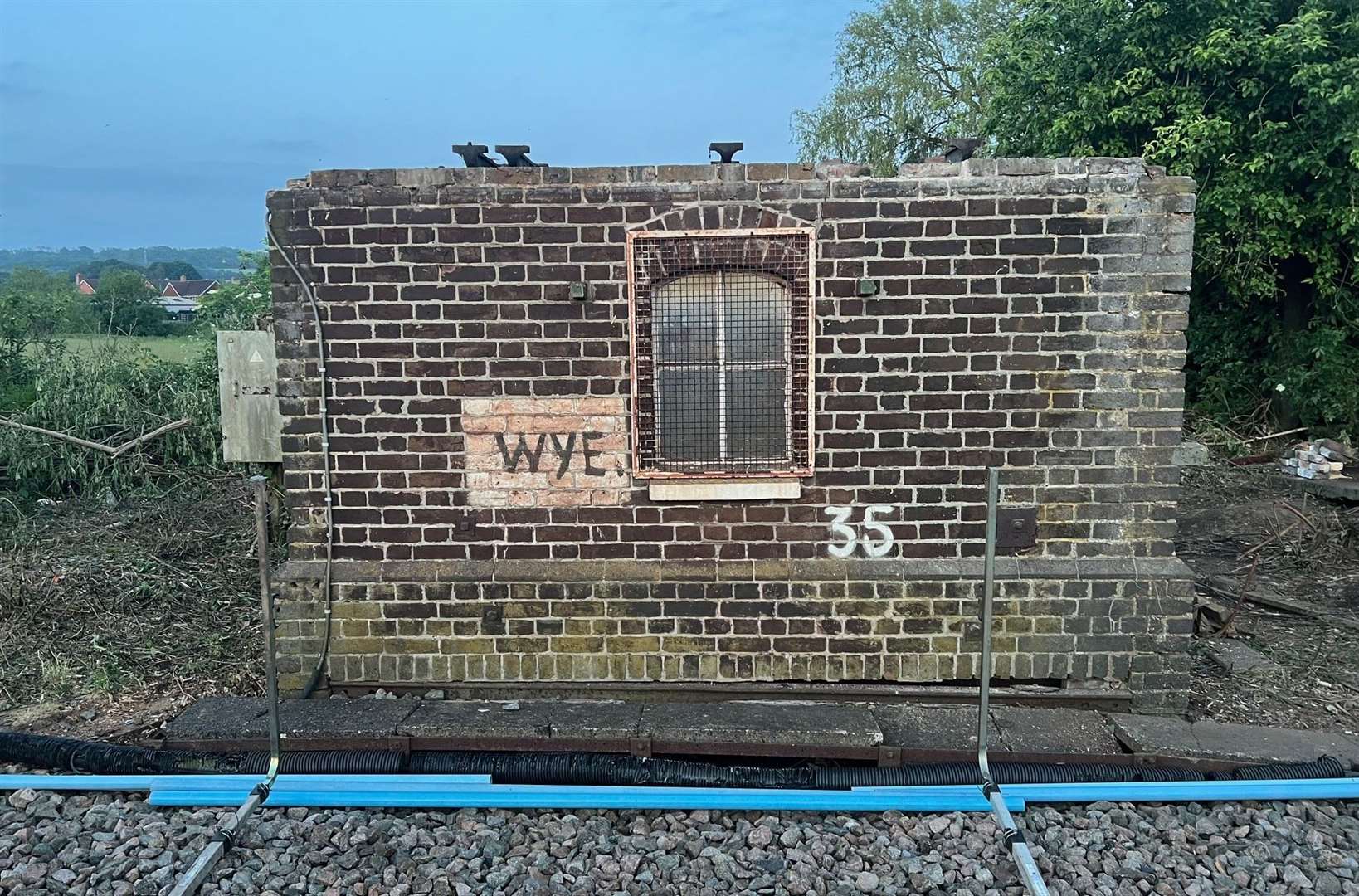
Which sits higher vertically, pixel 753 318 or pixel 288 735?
pixel 753 318

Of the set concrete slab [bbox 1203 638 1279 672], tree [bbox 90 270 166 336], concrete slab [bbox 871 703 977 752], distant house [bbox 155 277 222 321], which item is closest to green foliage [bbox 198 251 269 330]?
distant house [bbox 155 277 222 321]

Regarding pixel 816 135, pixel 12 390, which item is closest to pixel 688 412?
pixel 12 390

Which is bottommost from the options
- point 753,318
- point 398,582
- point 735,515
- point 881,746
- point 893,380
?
point 881,746

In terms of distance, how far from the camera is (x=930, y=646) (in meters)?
6.06

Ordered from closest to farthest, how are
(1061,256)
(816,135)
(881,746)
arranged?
(881,746)
(1061,256)
(816,135)

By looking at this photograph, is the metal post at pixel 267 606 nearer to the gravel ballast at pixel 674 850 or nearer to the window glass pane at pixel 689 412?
Result: the gravel ballast at pixel 674 850

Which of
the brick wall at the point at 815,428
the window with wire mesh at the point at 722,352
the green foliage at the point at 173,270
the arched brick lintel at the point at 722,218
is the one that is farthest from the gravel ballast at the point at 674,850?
the green foliage at the point at 173,270

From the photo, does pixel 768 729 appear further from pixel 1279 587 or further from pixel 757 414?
pixel 1279 587

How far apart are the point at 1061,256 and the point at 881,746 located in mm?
3151

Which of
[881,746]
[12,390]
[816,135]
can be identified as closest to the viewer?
[881,746]

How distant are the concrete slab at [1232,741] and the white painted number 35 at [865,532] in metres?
1.73

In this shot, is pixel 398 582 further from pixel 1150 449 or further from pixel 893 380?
pixel 1150 449

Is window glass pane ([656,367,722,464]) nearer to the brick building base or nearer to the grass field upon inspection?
the brick building base

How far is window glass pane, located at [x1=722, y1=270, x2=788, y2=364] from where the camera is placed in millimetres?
5945
